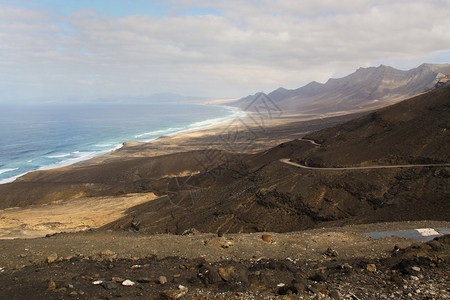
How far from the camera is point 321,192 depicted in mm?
18906

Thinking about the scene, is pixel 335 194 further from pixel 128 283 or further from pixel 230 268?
pixel 128 283

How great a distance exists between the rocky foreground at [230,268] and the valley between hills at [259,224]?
0.04 m

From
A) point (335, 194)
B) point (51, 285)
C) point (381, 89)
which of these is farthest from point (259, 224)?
point (381, 89)

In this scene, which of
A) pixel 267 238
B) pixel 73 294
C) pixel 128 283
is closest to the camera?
pixel 73 294

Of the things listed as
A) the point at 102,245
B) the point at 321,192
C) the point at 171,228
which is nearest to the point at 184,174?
the point at 171,228

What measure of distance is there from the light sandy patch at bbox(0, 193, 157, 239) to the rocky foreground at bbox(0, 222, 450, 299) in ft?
45.1

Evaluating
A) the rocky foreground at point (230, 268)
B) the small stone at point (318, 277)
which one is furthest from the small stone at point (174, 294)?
the small stone at point (318, 277)

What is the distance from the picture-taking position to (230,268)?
25.1 feet

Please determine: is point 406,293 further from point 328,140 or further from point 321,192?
point 328,140

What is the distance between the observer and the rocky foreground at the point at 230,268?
6574 millimetres

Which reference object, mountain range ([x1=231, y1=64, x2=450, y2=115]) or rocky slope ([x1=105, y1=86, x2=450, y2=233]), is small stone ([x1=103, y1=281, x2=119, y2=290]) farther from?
mountain range ([x1=231, y1=64, x2=450, y2=115])

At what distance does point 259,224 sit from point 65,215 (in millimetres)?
19158

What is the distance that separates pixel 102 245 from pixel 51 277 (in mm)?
3146

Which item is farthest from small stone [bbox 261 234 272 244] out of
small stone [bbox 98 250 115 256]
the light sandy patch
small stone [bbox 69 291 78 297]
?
the light sandy patch
